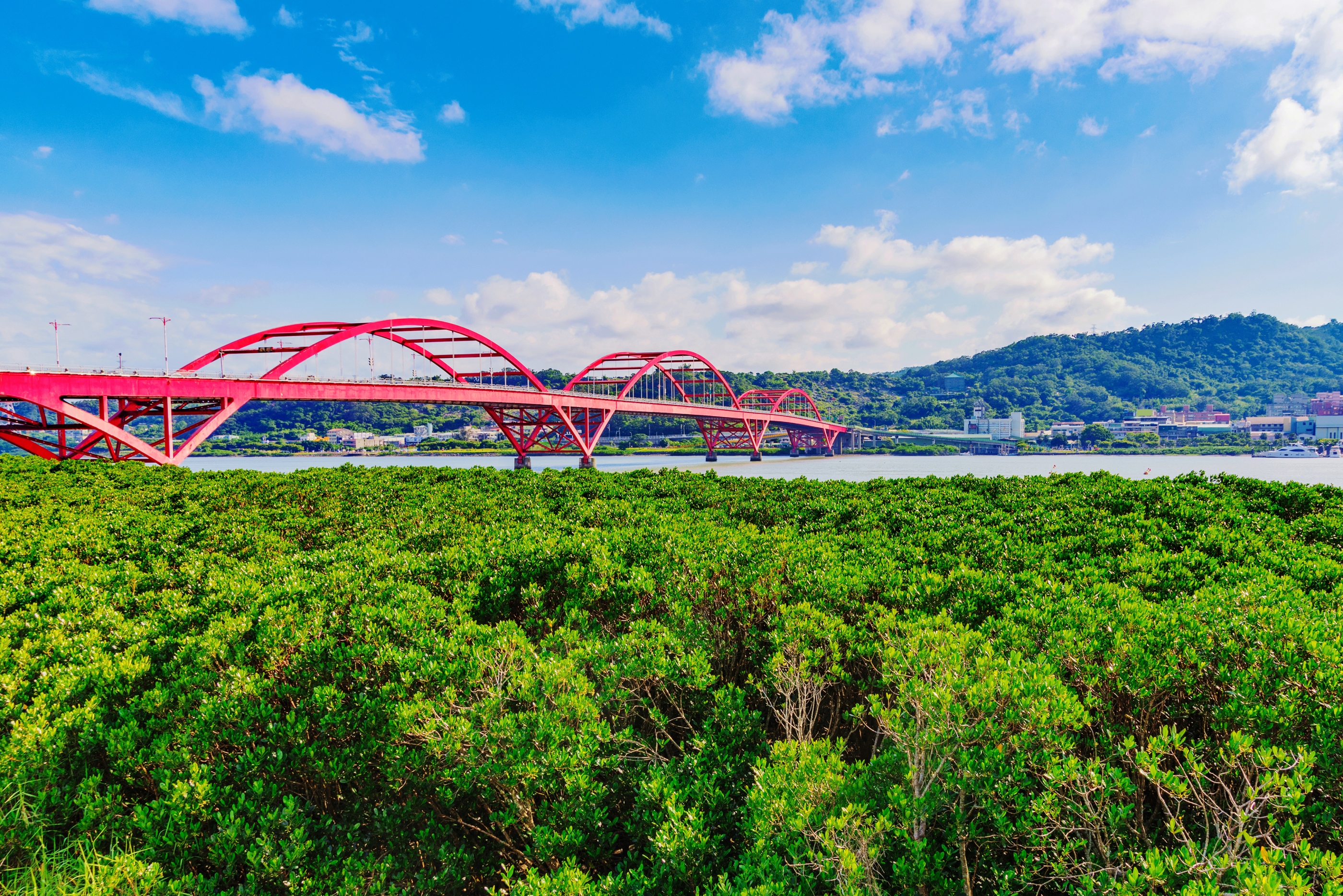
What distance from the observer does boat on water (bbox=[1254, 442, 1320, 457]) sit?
71.8 m

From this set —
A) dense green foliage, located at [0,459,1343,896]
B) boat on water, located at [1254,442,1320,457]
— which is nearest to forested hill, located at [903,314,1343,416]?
boat on water, located at [1254,442,1320,457]

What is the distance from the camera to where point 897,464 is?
6625cm

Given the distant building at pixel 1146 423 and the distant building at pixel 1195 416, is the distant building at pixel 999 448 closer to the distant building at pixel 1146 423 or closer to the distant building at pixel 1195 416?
the distant building at pixel 1146 423

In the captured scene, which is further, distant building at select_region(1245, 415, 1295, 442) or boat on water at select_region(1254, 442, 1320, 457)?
distant building at select_region(1245, 415, 1295, 442)

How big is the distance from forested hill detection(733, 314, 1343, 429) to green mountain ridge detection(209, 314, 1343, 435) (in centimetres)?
31

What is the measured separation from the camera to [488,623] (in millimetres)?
5027

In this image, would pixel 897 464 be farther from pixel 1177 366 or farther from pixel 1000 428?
pixel 1177 366

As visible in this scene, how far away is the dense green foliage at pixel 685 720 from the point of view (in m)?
2.46

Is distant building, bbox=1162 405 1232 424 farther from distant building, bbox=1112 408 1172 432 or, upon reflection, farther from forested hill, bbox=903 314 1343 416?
forested hill, bbox=903 314 1343 416

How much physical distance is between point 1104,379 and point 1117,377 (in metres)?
3.20

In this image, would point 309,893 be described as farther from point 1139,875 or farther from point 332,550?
point 332,550

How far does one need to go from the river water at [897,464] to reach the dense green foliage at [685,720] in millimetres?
41283

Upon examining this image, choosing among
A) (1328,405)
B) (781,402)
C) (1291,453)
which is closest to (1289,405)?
(1328,405)

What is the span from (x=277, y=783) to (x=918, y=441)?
103 m
